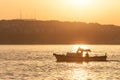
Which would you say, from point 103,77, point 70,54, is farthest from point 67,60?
point 103,77

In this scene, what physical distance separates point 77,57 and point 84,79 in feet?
125

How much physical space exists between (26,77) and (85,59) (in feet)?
129

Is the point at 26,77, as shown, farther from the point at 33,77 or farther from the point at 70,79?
the point at 70,79

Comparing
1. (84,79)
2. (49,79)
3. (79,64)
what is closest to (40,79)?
(49,79)

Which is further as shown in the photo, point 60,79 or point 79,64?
point 79,64

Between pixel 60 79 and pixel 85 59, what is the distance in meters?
40.7

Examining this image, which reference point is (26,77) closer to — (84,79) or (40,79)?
(40,79)

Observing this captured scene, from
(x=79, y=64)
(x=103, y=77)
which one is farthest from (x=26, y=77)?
(x=79, y=64)

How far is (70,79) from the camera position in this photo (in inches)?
2921

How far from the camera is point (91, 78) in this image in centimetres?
7456

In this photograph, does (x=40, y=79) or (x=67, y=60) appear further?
(x=67, y=60)

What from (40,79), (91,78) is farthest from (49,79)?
(91,78)

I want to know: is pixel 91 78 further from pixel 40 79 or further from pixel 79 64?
pixel 79 64

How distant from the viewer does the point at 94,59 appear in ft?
378
